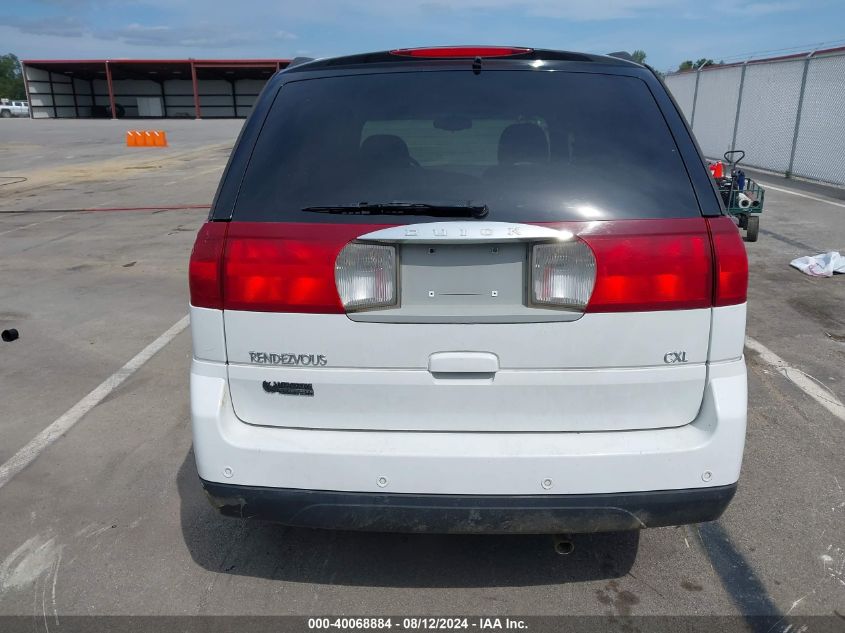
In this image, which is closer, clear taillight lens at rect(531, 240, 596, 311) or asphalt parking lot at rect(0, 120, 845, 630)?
clear taillight lens at rect(531, 240, 596, 311)

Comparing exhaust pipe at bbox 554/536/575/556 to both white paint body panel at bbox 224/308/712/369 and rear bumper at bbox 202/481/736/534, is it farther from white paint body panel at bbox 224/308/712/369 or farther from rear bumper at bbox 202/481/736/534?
white paint body panel at bbox 224/308/712/369

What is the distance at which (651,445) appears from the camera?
7.48ft

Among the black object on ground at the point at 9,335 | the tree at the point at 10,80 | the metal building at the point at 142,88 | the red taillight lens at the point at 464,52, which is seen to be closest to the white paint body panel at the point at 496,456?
the red taillight lens at the point at 464,52

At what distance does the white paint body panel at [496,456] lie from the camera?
7.41 ft

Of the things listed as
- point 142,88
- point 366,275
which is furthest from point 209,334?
point 142,88

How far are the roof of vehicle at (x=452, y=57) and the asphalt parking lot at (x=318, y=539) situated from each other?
191 centimetres

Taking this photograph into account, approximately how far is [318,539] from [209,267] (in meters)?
1.35

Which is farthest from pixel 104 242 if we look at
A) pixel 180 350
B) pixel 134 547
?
pixel 134 547

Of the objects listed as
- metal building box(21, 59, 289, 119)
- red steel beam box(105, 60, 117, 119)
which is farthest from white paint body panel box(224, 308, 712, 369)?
red steel beam box(105, 60, 117, 119)

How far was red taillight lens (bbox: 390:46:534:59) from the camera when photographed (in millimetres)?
2615

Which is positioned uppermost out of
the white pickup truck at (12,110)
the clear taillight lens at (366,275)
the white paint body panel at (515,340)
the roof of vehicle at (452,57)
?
the roof of vehicle at (452,57)

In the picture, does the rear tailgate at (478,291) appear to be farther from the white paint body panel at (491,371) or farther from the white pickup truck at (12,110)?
the white pickup truck at (12,110)

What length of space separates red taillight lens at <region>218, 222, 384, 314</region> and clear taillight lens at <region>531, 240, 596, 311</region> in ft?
1.72

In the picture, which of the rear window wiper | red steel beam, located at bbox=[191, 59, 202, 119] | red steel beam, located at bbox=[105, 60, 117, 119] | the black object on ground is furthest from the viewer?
red steel beam, located at bbox=[105, 60, 117, 119]
